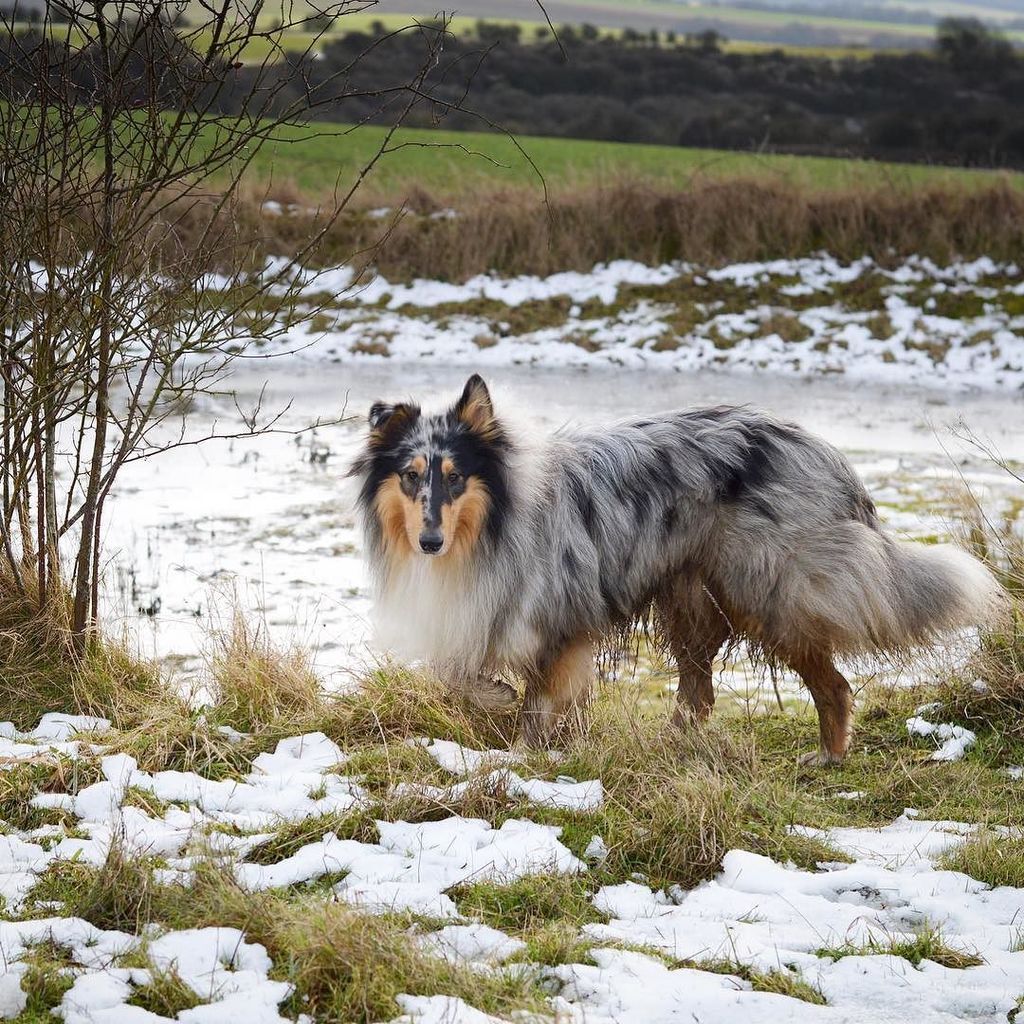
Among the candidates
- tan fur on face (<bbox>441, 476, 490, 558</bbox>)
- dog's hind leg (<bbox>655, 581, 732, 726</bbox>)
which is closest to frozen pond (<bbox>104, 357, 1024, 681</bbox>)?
tan fur on face (<bbox>441, 476, 490, 558</bbox>)

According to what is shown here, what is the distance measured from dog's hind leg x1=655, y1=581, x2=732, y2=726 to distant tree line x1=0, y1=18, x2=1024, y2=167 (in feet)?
73.2

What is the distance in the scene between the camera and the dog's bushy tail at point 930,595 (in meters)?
5.14

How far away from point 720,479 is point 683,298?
A: 12296 mm

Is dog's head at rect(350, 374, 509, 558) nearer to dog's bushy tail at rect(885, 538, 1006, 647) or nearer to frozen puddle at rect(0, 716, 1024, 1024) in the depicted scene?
frozen puddle at rect(0, 716, 1024, 1024)

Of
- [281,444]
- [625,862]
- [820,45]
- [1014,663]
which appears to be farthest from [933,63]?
[625,862]

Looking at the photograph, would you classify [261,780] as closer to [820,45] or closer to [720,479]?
[720,479]

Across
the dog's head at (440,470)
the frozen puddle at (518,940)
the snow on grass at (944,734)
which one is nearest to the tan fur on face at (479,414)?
the dog's head at (440,470)

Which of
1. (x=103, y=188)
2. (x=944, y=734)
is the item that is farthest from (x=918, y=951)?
(x=103, y=188)

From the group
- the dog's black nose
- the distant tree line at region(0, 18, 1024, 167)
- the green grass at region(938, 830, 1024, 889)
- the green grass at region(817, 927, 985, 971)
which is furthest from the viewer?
the distant tree line at region(0, 18, 1024, 167)

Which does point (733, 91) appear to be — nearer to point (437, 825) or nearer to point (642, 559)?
point (642, 559)

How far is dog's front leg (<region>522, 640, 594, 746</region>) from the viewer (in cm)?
509

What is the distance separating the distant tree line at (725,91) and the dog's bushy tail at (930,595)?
22137mm

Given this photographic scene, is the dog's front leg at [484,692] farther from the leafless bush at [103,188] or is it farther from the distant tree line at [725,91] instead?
the distant tree line at [725,91]

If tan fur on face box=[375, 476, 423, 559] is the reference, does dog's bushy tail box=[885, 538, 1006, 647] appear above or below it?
below
